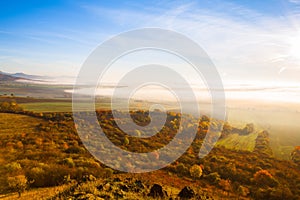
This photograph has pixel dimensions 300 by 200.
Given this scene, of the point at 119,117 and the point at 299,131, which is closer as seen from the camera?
the point at 119,117

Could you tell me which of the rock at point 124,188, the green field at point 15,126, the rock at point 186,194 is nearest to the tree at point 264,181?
the rock at point 186,194

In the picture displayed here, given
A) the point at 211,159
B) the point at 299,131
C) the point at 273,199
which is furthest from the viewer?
the point at 299,131

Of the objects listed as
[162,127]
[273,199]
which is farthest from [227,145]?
[273,199]

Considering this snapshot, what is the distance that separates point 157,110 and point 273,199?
73.9 m

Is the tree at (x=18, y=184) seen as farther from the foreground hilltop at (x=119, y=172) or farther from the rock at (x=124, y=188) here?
the rock at (x=124, y=188)

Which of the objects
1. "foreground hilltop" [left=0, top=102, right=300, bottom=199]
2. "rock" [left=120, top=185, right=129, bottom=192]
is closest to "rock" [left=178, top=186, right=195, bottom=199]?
"foreground hilltop" [left=0, top=102, right=300, bottom=199]

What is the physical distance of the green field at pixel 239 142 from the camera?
270ft

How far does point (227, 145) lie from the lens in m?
82.7

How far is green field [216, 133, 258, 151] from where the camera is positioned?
270 ft

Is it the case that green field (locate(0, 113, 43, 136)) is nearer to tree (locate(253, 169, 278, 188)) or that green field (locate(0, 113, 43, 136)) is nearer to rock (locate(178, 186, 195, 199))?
rock (locate(178, 186, 195, 199))

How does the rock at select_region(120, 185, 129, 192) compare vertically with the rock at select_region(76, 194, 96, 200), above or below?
below

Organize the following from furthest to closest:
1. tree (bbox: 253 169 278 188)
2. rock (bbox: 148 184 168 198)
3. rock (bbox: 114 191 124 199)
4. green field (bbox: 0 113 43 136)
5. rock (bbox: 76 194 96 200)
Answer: green field (bbox: 0 113 43 136), tree (bbox: 253 169 278 188), rock (bbox: 148 184 168 198), rock (bbox: 114 191 124 199), rock (bbox: 76 194 96 200)

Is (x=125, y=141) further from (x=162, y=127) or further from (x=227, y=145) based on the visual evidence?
(x=227, y=145)

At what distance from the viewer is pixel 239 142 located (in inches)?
3529
